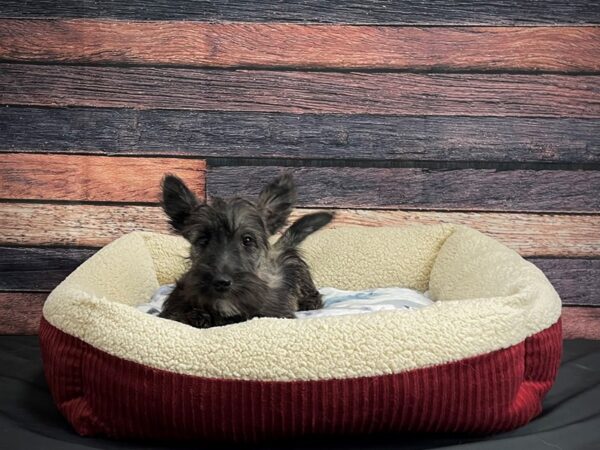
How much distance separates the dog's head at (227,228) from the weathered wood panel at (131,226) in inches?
28.1

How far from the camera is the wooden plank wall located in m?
3.71

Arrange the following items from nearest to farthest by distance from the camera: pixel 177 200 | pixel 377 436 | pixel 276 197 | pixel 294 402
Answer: pixel 294 402 < pixel 377 436 < pixel 177 200 < pixel 276 197

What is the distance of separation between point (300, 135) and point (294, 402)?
1.99m

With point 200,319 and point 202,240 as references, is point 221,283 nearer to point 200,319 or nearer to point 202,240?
point 200,319

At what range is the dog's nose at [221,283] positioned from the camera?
267 centimetres

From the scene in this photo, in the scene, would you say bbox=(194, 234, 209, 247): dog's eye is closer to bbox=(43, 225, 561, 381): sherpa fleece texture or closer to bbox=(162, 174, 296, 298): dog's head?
bbox=(162, 174, 296, 298): dog's head

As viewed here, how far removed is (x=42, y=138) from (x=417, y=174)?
6.38 ft

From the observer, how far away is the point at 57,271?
3.84 metres

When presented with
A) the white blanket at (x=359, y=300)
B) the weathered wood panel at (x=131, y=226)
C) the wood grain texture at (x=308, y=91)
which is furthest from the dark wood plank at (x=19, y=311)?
the wood grain texture at (x=308, y=91)

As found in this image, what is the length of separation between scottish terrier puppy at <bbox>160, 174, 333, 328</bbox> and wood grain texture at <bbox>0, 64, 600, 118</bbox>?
795 millimetres

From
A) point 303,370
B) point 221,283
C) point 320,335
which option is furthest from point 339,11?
point 303,370

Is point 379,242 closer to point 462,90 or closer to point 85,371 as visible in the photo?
point 462,90

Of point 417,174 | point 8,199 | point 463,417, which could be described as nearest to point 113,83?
point 8,199

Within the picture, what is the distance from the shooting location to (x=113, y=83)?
3.75 meters
